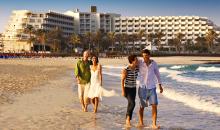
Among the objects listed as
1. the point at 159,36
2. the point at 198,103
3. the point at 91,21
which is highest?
the point at 91,21

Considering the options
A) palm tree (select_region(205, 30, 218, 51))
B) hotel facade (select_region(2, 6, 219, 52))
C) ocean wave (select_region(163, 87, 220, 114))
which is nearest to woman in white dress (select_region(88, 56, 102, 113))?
ocean wave (select_region(163, 87, 220, 114))

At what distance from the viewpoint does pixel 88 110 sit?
38.2ft

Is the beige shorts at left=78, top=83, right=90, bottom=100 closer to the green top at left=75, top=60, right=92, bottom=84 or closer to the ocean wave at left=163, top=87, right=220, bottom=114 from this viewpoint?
the green top at left=75, top=60, right=92, bottom=84

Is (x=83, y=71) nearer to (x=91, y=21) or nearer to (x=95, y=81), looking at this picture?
(x=95, y=81)

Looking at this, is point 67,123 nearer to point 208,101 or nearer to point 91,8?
point 208,101

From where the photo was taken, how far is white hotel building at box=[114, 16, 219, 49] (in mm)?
171625

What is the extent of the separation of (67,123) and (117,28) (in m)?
169

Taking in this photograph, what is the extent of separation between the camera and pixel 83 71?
11039 mm

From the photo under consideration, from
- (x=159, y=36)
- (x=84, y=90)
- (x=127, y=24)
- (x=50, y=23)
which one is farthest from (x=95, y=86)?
(x=127, y=24)

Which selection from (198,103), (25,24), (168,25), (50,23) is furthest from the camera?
(168,25)

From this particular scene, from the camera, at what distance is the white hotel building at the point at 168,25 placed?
17162 cm

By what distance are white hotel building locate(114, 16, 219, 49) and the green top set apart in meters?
159

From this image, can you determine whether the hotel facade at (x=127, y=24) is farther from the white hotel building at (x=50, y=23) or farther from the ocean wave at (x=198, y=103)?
the ocean wave at (x=198, y=103)

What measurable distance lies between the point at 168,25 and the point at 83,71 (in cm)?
16814
